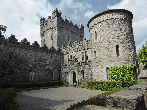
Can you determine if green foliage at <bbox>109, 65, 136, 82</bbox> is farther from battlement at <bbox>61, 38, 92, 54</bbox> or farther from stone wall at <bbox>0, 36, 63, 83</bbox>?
stone wall at <bbox>0, 36, 63, 83</bbox>

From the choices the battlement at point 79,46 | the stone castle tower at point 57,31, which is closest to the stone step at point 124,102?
the battlement at point 79,46

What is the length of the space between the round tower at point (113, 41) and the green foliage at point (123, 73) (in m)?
0.92

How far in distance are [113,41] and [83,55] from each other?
6.95 metres

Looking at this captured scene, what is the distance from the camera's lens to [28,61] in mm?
21484

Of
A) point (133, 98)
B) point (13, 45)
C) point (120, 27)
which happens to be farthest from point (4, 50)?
point (133, 98)

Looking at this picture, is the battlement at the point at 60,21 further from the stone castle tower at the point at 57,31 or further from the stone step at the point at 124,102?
the stone step at the point at 124,102

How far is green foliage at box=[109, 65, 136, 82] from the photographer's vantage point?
16072mm

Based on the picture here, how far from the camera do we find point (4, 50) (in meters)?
18.7

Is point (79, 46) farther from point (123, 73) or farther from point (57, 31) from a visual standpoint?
point (123, 73)

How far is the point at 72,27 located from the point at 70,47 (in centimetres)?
980

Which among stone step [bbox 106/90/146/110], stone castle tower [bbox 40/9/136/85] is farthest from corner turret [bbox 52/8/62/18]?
stone step [bbox 106/90/146/110]

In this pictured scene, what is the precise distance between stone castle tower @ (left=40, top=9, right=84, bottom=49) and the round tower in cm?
1169

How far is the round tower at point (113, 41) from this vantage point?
17.6 meters

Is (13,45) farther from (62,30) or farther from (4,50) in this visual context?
(62,30)
